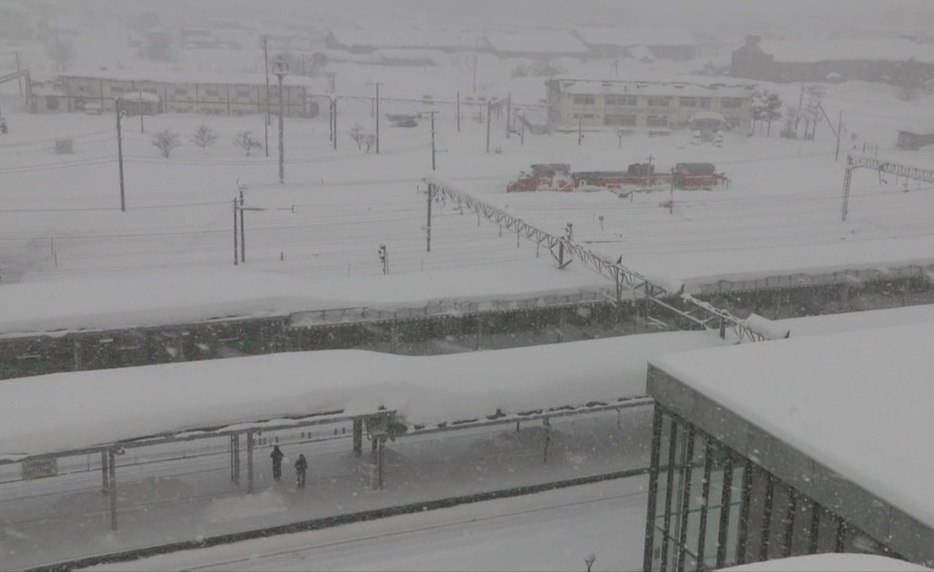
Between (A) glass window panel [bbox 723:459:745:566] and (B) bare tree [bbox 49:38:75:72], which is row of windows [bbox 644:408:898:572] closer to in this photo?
(A) glass window panel [bbox 723:459:745:566]

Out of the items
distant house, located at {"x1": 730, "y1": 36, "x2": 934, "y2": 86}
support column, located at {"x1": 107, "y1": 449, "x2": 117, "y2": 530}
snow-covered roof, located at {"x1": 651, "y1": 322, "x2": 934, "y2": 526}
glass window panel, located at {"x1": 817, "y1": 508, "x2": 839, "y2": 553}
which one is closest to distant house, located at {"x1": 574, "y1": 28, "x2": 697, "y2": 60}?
distant house, located at {"x1": 730, "y1": 36, "x2": 934, "y2": 86}

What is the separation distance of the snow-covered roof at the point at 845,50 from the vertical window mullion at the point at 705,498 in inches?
1775

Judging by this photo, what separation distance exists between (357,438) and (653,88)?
28.8 meters

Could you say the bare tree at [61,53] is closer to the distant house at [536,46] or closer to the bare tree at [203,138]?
the bare tree at [203,138]

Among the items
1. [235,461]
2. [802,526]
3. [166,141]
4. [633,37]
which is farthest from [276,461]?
[633,37]

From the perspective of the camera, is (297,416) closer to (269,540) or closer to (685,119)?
(269,540)

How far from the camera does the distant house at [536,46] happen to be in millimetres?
58750

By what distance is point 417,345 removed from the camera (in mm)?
14438

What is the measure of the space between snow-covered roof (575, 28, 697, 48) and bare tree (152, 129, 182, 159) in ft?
123

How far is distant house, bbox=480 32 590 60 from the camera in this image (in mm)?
58750

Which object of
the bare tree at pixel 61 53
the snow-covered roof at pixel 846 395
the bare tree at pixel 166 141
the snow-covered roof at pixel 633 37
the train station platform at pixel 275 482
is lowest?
the train station platform at pixel 275 482

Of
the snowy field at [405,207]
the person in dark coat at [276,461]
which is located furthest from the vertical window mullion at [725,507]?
the snowy field at [405,207]

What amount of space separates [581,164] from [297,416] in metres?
21.5

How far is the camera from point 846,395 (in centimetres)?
756
